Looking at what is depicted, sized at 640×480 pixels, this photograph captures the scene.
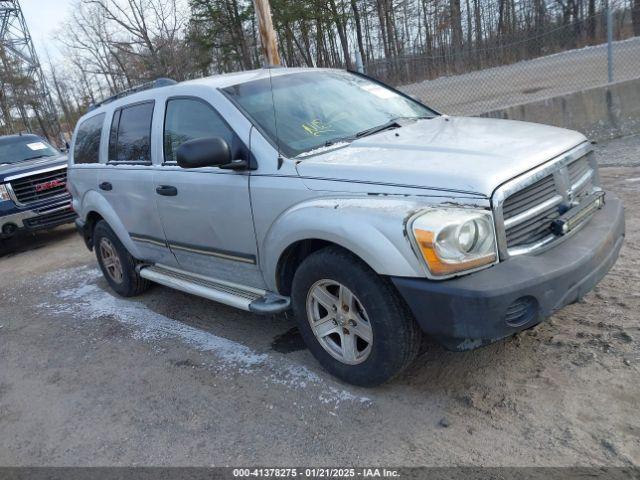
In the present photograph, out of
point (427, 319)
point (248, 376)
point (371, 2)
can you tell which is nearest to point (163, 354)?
point (248, 376)

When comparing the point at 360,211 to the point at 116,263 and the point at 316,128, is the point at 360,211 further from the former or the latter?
the point at 116,263

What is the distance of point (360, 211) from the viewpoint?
9.30 feet

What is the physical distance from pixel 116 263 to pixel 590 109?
23.3 feet

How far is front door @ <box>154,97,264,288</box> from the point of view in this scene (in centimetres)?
359

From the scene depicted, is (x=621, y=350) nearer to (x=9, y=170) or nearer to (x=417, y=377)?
(x=417, y=377)

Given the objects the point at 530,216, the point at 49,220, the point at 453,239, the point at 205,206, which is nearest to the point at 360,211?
the point at 453,239

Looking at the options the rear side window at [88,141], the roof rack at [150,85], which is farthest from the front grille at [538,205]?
the rear side window at [88,141]

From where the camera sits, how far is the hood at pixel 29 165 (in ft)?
28.1

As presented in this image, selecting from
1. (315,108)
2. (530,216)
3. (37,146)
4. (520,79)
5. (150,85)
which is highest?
(150,85)

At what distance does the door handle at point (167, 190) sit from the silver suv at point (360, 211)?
0.01 metres

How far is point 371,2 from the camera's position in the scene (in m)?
37.0

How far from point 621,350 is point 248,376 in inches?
87.9

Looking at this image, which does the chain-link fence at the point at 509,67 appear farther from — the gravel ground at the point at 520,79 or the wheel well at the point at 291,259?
the wheel well at the point at 291,259

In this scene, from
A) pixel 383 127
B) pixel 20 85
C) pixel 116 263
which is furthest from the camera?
pixel 20 85
